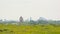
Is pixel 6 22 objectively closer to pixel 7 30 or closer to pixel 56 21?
pixel 7 30

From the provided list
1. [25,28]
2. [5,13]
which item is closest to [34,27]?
[25,28]

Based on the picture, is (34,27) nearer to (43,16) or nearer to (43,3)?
(43,16)

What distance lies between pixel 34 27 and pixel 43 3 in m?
0.54

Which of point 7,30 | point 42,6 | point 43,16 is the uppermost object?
point 42,6

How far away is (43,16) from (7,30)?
82cm

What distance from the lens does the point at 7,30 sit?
3459mm

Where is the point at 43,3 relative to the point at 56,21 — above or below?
above

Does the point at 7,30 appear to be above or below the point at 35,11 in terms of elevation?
below

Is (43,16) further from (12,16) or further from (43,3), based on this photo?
(12,16)

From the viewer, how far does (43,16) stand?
11.4ft

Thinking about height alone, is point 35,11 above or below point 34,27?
above

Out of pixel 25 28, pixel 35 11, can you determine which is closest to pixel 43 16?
pixel 35 11

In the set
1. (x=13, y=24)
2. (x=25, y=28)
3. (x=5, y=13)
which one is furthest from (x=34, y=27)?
(x=5, y=13)

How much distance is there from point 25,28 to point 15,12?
40cm
